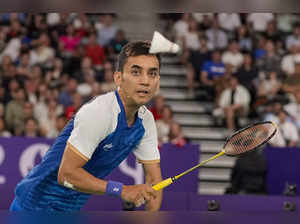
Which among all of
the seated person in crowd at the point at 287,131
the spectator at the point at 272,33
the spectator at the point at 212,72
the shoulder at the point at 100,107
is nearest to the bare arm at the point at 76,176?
the shoulder at the point at 100,107

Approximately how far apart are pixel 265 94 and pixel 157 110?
2278 millimetres

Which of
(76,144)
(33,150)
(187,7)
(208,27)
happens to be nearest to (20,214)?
(187,7)

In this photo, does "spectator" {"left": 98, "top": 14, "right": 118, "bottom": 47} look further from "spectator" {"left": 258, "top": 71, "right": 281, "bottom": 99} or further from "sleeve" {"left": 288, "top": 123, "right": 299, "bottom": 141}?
"sleeve" {"left": 288, "top": 123, "right": 299, "bottom": 141}

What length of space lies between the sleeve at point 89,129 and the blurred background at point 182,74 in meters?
6.40

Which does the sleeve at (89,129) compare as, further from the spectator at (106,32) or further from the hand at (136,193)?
the spectator at (106,32)

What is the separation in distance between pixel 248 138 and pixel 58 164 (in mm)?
1165

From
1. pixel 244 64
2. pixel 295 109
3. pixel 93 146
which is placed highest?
pixel 93 146

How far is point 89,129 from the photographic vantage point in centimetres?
317

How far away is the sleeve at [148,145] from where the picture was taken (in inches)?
147

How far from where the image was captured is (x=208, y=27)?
13.0 metres

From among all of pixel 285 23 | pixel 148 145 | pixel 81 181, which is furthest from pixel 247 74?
pixel 81 181

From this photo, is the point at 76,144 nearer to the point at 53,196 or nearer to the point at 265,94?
the point at 53,196

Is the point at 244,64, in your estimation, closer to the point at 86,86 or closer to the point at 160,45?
the point at 86,86

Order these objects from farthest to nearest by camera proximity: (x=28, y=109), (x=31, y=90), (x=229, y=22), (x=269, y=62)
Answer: (x=229, y=22), (x=269, y=62), (x=31, y=90), (x=28, y=109)
